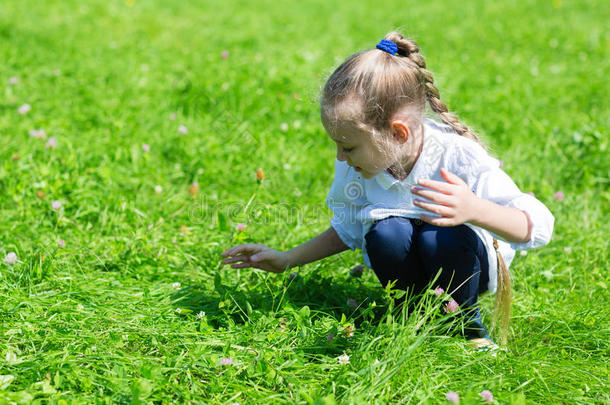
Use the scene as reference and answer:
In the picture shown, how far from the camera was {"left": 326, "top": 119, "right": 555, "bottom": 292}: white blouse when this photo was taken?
1.93 meters

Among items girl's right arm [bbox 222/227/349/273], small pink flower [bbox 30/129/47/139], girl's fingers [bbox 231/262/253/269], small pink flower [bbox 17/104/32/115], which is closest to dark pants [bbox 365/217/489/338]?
girl's right arm [bbox 222/227/349/273]

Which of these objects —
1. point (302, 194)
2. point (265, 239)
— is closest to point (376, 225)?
point (265, 239)

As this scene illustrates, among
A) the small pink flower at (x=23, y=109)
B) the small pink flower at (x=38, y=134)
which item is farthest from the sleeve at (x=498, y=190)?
the small pink flower at (x=23, y=109)

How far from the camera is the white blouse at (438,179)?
6.32ft

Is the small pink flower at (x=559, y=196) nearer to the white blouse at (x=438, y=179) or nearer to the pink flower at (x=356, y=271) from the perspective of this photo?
the white blouse at (x=438, y=179)

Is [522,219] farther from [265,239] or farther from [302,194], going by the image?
[302,194]

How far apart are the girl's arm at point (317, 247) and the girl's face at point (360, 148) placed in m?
0.36

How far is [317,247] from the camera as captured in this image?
2309 millimetres

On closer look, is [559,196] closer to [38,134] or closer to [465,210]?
[465,210]

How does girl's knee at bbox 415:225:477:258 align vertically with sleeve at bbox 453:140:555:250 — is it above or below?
below

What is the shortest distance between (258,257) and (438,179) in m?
0.69

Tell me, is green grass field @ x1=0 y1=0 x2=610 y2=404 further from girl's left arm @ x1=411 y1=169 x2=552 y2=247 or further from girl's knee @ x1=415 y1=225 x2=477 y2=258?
girl's left arm @ x1=411 y1=169 x2=552 y2=247

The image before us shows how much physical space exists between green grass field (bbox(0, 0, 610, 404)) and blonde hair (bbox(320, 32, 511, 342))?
14.7 inches

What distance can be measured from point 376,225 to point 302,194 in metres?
1.15
